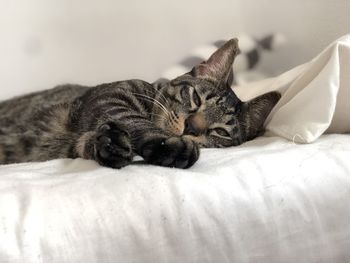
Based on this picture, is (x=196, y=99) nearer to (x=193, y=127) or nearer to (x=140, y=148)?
(x=193, y=127)

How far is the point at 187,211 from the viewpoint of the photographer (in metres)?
0.89

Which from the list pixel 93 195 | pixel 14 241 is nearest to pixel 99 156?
pixel 93 195

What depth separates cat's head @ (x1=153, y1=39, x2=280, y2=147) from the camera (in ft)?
4.68

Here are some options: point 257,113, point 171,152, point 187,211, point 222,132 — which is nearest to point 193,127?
point 222,132

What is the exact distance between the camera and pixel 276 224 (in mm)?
919

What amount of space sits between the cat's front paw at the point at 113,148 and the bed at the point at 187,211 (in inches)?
0.9

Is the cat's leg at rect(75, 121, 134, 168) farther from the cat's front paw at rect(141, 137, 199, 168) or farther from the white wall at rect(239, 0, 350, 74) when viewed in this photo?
the white wall at rect(239, 0, 350, 74)

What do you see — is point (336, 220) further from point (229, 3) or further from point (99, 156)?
point (229, 3)

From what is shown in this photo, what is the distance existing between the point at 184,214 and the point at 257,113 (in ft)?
2.33

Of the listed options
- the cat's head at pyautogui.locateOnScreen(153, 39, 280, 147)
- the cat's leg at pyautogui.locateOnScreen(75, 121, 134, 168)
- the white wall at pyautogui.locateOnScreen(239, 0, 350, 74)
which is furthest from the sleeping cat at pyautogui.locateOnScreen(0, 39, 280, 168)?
the white wall at pyautogui.locateOnScreen(239, 0, 350, 74)

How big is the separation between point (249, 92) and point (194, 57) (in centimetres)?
34

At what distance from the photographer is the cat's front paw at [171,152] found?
41.8 inches

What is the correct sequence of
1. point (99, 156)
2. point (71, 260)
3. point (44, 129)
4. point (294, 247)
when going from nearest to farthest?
1. point (71, 260)
2. point (294, 247)
3. point (99, 156)
4. point (44, 129)

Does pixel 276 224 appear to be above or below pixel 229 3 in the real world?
below
